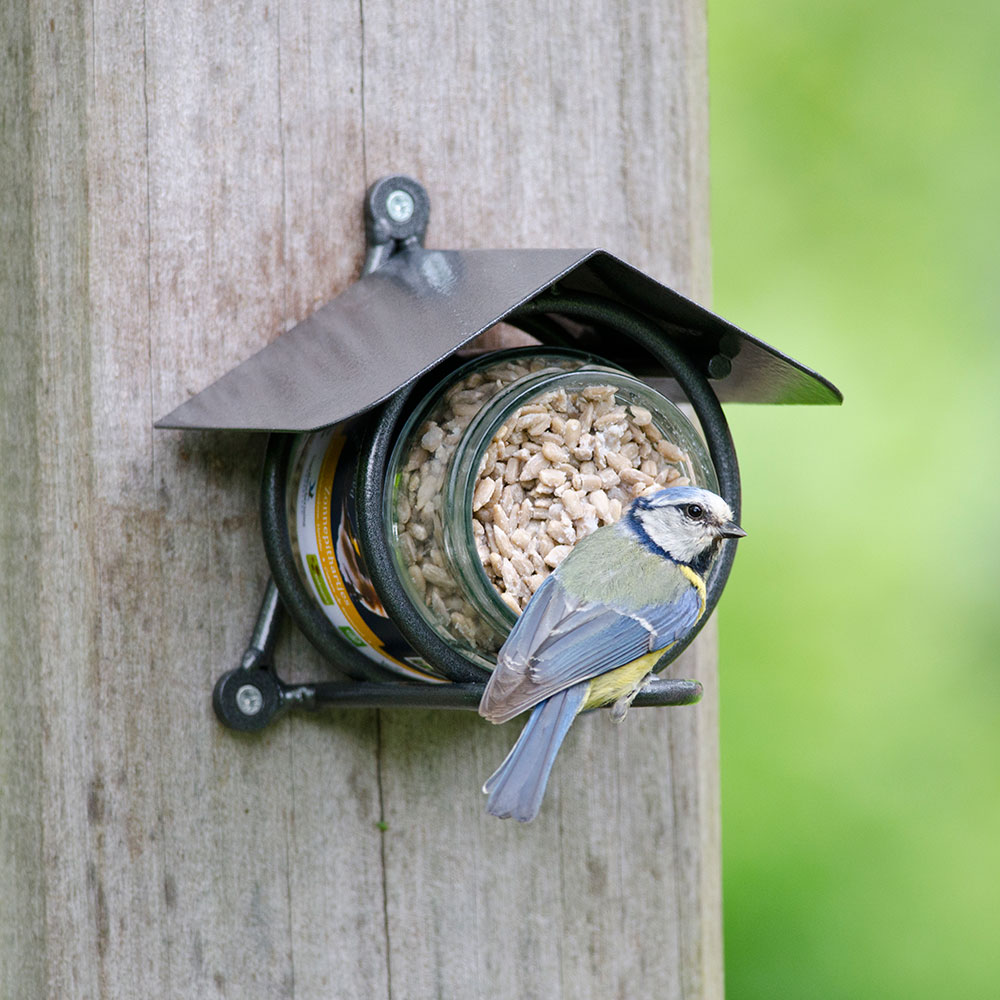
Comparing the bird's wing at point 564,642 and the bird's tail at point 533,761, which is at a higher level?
the bird's wing at point 564,642

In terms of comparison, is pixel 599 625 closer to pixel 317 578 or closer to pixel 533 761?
pixel 533 761

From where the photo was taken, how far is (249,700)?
1718 mm

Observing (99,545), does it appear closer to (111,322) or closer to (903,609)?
(111,322)

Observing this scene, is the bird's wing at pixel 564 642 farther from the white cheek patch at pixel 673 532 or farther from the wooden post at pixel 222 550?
the wooden post at pixel 222 550

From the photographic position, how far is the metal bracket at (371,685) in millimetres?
1554

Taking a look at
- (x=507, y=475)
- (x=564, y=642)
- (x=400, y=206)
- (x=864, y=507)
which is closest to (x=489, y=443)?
(x=507, y=475)

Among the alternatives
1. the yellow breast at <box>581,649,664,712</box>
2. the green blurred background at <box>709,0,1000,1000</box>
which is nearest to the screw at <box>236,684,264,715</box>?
the yellow breast at <box>581,649,664,712</box>

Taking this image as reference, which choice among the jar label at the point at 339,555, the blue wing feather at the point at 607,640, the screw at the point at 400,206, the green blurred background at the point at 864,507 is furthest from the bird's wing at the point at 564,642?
the green blurred background at the point at 864,507

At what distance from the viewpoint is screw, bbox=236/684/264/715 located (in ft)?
5.62

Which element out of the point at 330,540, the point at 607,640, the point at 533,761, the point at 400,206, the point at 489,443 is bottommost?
the point at 533,761

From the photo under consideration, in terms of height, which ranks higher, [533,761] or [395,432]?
[395,432]

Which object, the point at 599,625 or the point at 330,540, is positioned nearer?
the point at 599,625

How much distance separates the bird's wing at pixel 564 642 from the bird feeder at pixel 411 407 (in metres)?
0.05

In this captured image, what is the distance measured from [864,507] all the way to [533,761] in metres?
1.56
